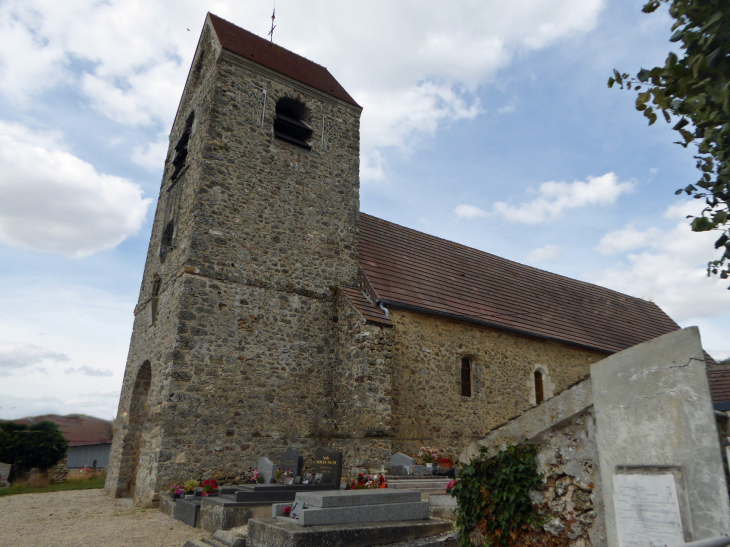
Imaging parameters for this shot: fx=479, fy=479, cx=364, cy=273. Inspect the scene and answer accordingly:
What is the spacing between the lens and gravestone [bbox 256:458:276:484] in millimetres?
9998

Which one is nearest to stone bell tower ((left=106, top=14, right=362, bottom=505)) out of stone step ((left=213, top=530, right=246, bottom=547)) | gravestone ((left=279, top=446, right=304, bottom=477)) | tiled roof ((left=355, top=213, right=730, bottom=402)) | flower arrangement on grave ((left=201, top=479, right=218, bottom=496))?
flower arrangement on grave ((left=201, top=479, right=218, bottom=496))

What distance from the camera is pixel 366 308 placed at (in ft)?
39.3

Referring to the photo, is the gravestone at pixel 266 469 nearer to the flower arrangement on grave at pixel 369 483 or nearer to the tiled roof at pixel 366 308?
the flower arrangement on grave at pixel 369 483

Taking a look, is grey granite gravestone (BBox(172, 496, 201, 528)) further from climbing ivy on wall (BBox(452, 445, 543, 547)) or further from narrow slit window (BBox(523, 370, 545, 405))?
narrow slit window (BBox(523, 370, 545, 405))

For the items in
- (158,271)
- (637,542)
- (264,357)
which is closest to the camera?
(637,542)

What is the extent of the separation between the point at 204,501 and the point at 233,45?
11560 millimetres

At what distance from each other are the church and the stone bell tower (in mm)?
38

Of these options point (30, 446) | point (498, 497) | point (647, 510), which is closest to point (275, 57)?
point (498, 497)

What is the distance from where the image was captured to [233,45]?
1341cm

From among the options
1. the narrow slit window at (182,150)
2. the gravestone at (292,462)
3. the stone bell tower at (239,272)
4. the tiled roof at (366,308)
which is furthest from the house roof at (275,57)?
the gravestone at (292,462)

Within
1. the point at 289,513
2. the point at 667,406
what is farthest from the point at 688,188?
the point at 289,513

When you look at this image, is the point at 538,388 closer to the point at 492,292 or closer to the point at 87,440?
the point at 492,292

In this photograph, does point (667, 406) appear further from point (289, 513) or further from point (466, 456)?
point (289, 513)

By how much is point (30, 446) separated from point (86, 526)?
38.2 feet
